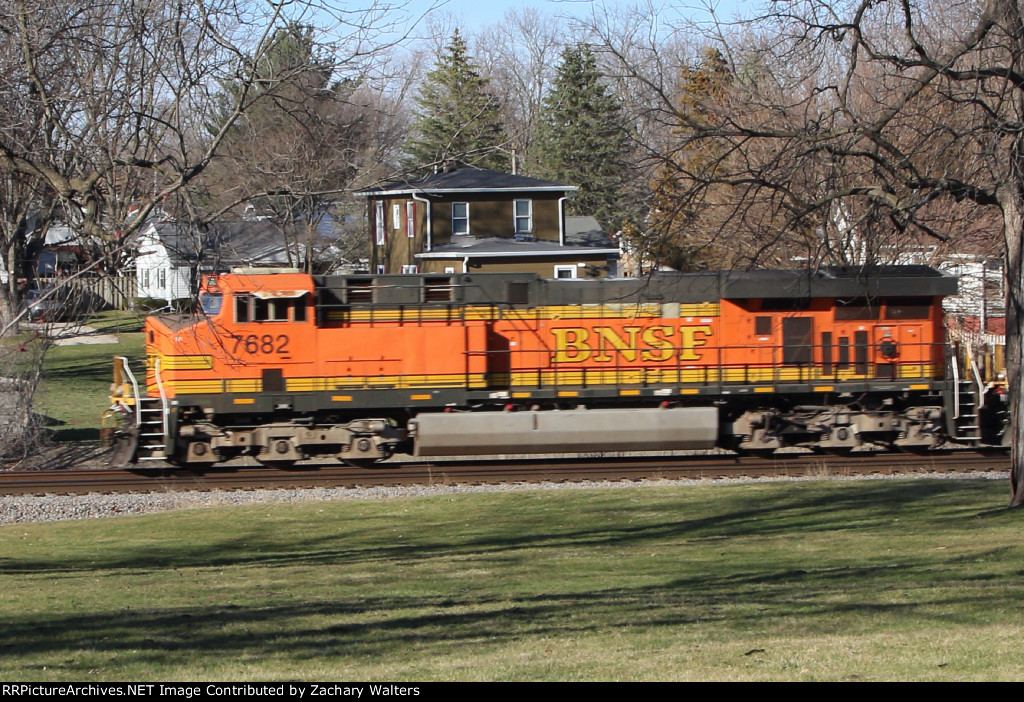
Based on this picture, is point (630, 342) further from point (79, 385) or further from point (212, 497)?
point (79, 385)

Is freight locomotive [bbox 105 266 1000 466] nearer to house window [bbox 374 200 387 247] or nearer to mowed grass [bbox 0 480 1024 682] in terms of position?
mowed grass [bbox 0 480 1024 682]

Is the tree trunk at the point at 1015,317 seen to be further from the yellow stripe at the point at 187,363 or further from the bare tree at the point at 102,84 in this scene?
the yellow stripe at the point at 187,363

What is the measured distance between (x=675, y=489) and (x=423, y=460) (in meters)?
5.79

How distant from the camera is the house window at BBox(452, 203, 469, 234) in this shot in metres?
38.3

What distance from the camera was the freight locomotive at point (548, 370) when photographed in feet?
55.9

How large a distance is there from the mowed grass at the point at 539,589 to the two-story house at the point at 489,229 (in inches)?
887

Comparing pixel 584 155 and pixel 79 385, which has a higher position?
pixel 584 155

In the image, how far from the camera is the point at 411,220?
1527 inches

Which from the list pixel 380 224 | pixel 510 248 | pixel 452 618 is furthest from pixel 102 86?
pixel 380 224

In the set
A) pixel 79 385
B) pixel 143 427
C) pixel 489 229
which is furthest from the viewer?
pixel 489 229

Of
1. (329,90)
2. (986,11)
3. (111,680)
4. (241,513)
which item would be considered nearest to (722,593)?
(111,680)

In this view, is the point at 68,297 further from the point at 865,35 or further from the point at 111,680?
the point at 865,35

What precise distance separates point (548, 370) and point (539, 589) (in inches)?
363

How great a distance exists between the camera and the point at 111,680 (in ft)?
19.1
